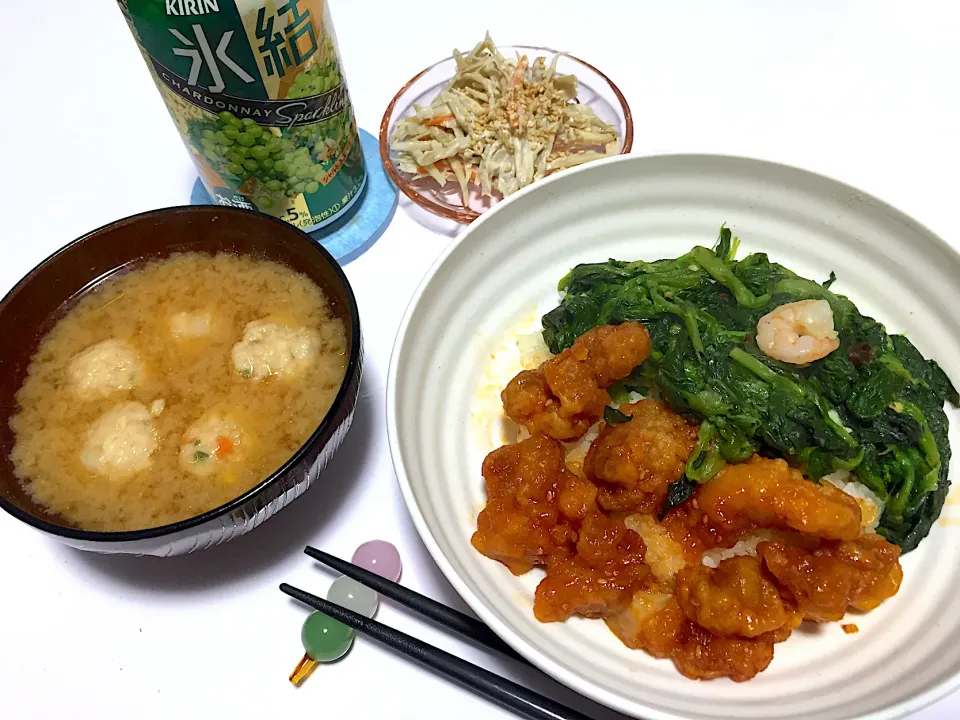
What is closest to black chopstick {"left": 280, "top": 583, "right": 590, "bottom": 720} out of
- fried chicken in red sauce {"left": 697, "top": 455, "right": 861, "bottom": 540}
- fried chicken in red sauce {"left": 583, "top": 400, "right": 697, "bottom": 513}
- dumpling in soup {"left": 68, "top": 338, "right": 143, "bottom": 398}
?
fried chicken in red sauce {"left": 583, "top": 400, "right": 697, "bottom": 513}

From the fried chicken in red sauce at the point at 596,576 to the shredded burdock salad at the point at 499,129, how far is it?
139 cm

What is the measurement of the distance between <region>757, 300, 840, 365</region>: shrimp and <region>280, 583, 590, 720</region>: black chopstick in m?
1.03

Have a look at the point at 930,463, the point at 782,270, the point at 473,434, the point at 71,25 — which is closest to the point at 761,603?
the point at 930,463

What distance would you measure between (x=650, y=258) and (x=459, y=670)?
54.7 inches

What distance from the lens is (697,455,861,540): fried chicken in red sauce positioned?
152 centimetres

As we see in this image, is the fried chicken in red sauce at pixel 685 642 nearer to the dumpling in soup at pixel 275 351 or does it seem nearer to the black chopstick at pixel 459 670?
the black chopstick at pixel 459 670

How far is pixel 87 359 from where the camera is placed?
193 centimetres

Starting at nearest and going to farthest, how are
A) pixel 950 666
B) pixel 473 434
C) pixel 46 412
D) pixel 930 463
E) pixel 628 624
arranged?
pixel 950 666 < pixel 628 624 < pixel 930 463 < pixel 46 412 < pixel 473 434

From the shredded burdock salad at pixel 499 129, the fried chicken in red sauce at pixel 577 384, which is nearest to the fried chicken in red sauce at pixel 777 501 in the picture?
the fried chicken in red sauce at pixel 577 384

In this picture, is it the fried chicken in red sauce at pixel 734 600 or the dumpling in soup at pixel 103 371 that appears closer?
the fried chicken in red sauce at pixel 734 600

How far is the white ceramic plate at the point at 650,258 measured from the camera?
1490 millimetres

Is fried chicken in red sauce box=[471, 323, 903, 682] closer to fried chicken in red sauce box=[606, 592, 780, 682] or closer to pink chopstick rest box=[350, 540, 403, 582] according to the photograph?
fried chicken in red sauce box=[606, 592, 780, 682]

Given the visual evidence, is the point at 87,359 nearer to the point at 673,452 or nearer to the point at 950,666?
the point at 673,452

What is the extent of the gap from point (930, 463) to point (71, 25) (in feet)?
12.8
